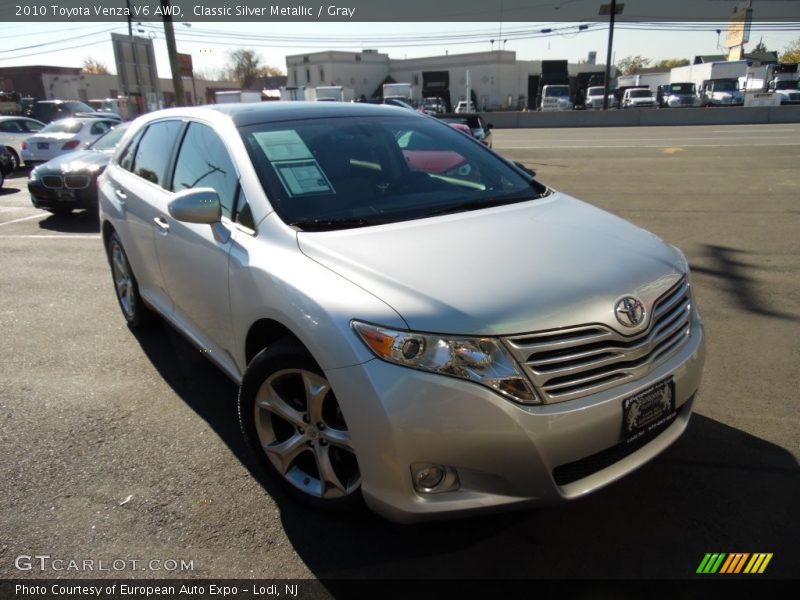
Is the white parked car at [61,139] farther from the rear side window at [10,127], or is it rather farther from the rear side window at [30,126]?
the rear side window at [30,126]

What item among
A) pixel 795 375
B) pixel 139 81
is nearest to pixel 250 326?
pixel 795 375

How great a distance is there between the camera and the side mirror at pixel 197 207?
281cm

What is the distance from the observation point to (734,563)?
233 centimetres

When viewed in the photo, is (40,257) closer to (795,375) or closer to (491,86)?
(795,375)

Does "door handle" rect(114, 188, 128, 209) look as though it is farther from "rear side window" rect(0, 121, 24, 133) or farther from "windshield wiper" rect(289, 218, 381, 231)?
"rear side window" rect(0, 121, 24, 133)

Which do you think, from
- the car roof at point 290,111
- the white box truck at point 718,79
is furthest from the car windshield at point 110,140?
the white box truck at point 718,79

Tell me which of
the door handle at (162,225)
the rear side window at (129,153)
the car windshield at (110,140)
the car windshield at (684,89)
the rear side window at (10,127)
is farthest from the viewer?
the car windshield at (684,89)

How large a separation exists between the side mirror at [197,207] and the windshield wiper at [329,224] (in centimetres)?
43


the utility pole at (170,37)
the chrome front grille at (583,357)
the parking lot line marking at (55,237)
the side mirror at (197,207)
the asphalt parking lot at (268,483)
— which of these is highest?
the utility pole at (170,37)

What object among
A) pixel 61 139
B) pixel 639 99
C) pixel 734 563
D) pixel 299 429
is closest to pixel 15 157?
pixel 61 139

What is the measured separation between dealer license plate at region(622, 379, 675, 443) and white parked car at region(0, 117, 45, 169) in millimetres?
18802

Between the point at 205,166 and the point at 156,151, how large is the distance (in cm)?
99

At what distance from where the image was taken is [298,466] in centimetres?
269

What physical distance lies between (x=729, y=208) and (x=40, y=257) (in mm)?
9375
